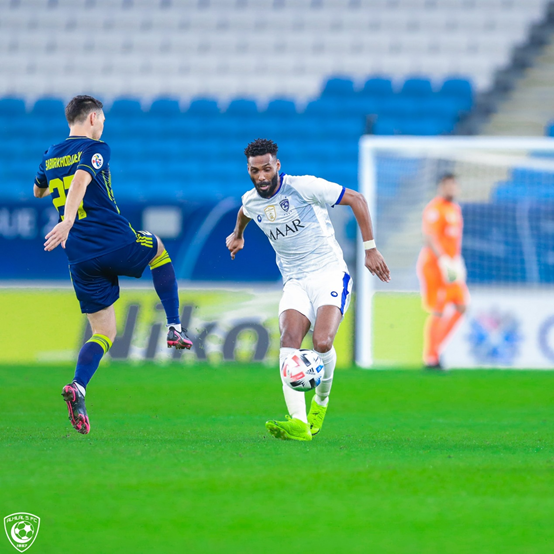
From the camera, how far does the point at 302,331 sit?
6.23m

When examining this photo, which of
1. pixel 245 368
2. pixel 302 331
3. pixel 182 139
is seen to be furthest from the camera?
pixel 182 139

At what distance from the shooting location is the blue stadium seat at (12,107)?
16.9 meters

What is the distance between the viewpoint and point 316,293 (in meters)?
6.36

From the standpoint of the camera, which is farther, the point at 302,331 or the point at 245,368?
the point at 245,368

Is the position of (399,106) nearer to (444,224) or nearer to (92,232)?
(444,224)

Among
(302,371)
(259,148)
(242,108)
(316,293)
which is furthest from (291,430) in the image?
A: (242,108)

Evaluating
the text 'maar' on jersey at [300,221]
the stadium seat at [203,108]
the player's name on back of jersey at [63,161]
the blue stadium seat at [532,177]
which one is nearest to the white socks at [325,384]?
the text 'maar' on jersey at [300,221]

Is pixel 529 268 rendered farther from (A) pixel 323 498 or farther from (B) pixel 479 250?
(A) pixel 323 498

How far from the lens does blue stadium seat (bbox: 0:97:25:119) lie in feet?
55.3

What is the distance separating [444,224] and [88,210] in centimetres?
645

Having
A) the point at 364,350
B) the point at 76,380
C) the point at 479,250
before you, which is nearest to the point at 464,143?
the point at 479,250

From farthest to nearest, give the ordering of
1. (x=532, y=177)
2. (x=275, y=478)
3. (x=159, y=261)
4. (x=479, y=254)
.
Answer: (x=532, y=177) → (x=479, y=254) → (x=159, y=261) → (x=275, y=478)

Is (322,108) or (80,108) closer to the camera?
(80,108)

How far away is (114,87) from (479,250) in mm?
7966
